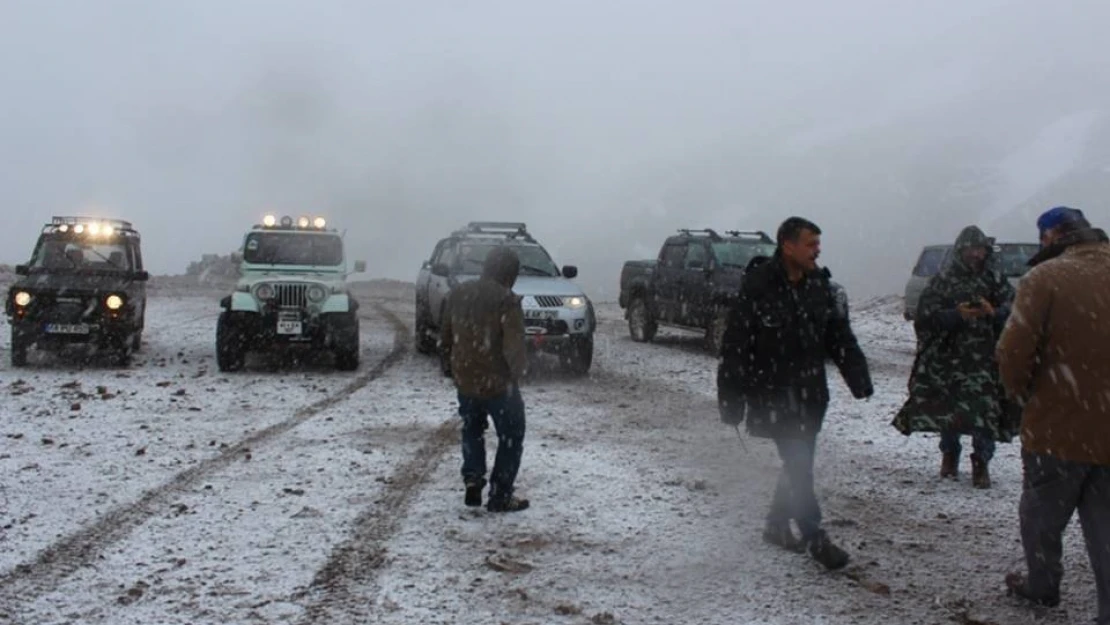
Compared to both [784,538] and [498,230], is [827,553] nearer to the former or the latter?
[784,538]

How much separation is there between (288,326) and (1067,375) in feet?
34.3

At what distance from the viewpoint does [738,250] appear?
15.9 metres

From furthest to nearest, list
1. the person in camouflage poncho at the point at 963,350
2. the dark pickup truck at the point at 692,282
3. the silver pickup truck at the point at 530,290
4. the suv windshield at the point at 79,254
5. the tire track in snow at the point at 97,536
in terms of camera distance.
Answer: the dark pickup truck at the point at 692,282 → the suv windshield at the point at 79,254 → the silver pickup truck at the point at 530,290 → the person in camouflage poncho at the point at 963,350 → the tire track in snow at the point at 97,536

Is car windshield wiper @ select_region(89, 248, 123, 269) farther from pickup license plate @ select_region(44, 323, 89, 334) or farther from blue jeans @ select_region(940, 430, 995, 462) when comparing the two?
blue jeans @ select_region(940, 430, 995, 462)

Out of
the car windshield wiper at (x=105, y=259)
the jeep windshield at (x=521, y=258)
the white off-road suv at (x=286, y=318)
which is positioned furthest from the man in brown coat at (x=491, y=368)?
the car windshield wiper at (x=105, y=259)

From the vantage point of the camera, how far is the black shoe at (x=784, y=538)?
540 cm

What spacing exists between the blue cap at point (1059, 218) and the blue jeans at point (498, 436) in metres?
3.19

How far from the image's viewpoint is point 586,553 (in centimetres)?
536

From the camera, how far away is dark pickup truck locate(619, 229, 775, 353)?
50.0ft

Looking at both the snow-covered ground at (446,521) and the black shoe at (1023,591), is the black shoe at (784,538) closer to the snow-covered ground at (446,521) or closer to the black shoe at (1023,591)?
the snow-covered ground at (446,521)

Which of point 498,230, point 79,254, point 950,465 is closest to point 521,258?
point 498,230

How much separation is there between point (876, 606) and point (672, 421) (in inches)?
204

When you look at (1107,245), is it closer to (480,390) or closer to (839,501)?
(839,501)

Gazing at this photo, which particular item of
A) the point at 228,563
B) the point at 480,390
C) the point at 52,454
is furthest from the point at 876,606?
the point at 52,454
